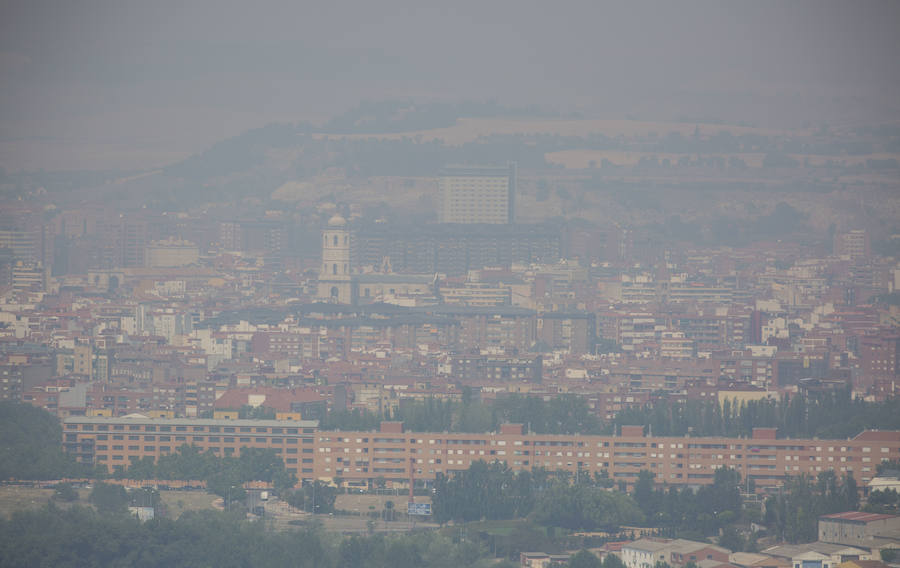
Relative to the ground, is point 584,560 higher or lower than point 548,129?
lower

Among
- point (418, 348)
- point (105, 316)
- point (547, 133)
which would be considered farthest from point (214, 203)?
point (418, 348)

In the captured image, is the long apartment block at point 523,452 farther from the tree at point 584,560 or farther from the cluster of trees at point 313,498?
the tree at point 584,560

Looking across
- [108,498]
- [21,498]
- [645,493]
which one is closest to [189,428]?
[108,498]

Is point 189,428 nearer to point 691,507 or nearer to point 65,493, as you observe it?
point 65,493

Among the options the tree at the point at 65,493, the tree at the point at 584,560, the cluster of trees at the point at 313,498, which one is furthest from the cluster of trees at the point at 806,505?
the tree at the point at 65,493

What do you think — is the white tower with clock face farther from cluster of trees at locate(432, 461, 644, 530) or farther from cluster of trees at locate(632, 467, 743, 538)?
cluster of trees at locate(632, 467, 743, 538)
